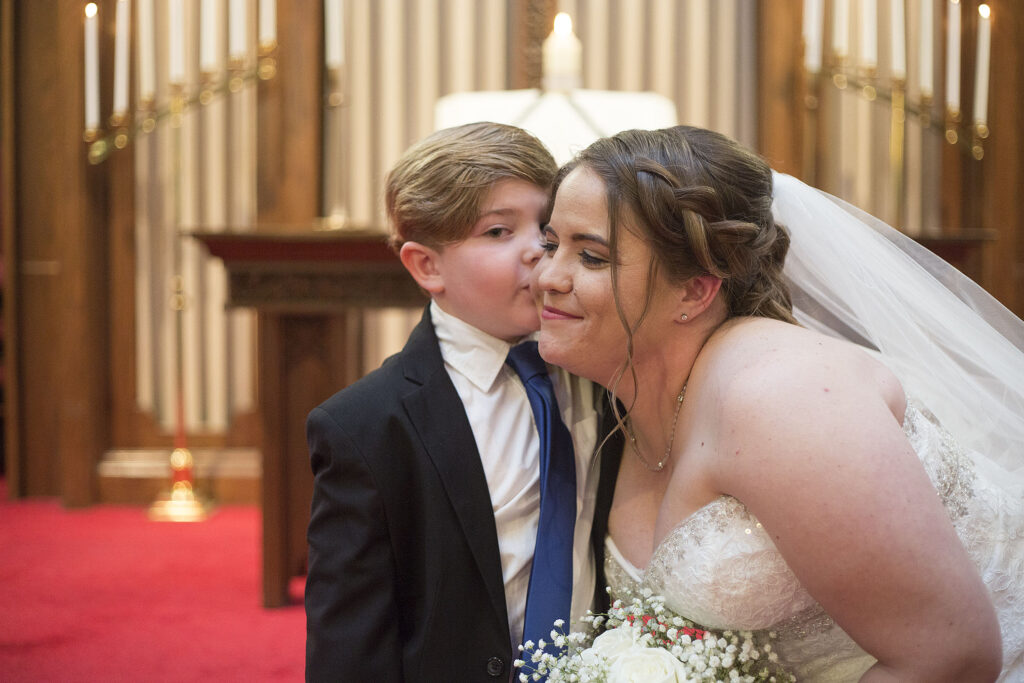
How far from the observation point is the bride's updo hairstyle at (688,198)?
67.2 inches

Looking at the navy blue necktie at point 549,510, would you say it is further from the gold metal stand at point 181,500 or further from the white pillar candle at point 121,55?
the white pillar candle at point 121,55

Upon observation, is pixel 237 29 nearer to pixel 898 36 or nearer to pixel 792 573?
pixel 898 36

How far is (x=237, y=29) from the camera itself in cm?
483

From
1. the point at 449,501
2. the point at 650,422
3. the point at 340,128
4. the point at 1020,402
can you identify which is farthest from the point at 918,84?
the point at 449,501

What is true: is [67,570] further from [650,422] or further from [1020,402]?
[1020,402]

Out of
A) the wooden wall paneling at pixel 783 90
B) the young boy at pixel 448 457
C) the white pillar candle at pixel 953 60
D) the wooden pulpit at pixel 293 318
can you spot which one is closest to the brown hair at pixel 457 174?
the young boy at pixel 448 457

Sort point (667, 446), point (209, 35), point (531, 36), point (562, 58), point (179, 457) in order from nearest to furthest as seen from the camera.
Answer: point (667, 446) < point (562, 58) < point (209, 35) < point (179, 457) < point (531, 36)

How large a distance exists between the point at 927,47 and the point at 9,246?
16.2 feet

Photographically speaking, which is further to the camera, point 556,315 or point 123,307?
point 123,307

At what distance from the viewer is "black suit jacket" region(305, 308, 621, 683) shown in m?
1.75

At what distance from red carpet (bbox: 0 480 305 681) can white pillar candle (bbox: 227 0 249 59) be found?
246cm

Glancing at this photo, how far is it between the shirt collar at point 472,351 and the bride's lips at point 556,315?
21 centimetres

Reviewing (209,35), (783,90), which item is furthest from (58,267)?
(783,90)

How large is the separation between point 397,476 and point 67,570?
274 cm
